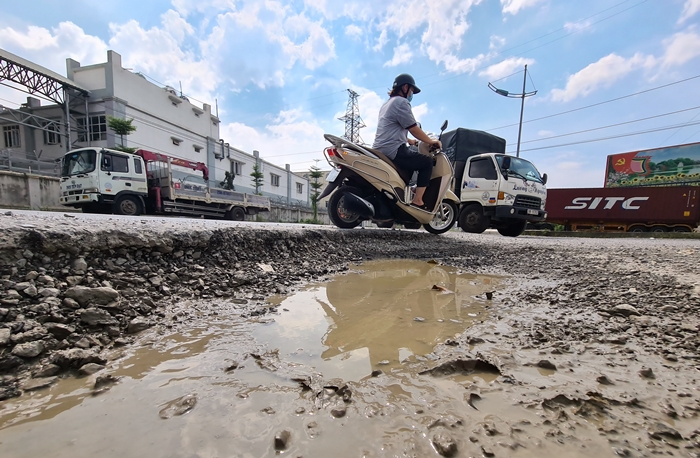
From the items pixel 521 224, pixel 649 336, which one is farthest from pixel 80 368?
pixel 521 224

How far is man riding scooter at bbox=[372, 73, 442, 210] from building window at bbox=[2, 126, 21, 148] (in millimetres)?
27300

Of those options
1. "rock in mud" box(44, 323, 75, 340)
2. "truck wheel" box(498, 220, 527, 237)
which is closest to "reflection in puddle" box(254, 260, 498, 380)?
"rock in mud" box(44, 323, 75, 340)

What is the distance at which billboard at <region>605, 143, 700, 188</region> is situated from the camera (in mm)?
20016

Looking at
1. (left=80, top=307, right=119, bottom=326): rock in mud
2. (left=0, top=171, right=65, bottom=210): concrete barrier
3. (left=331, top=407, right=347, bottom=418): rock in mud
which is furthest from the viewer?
(left=0, top=171, right=65, bottom=210): concrete barrier

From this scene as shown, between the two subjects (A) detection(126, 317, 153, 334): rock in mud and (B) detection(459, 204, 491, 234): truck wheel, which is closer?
(A) detection(126, 317, 153, 334): rock in mud

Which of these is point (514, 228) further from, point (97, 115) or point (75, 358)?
point (97, 115)

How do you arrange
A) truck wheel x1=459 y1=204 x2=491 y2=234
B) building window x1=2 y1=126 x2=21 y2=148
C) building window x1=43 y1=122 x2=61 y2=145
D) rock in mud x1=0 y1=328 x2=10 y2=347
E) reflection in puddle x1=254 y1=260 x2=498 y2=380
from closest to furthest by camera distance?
rock in mud x1=0 y1=328 x2=10 y2=347 → reflection in puddle x1=254 y1=260 x2=498 y2=380 → truck wheel x1=459 y1=204 x2=491 y2=234 → building window x1=43 y1=122 x2=61 y2=145 → building window x1=2 y1=126 x2=21 y2=148

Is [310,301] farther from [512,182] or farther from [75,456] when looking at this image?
[512,182]

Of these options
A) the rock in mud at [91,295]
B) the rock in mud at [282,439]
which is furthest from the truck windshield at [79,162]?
the rock in mud at [282,439]

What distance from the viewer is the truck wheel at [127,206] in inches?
351

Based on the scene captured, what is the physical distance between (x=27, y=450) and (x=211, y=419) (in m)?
0.41

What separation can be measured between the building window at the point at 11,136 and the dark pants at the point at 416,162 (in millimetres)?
27538

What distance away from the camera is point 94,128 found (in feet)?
59.0

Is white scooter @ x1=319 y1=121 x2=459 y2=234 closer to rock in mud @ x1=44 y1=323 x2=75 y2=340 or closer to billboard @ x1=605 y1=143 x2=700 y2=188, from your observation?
rock in mud @ x1=44 y1=323 x2=75 y2=340
